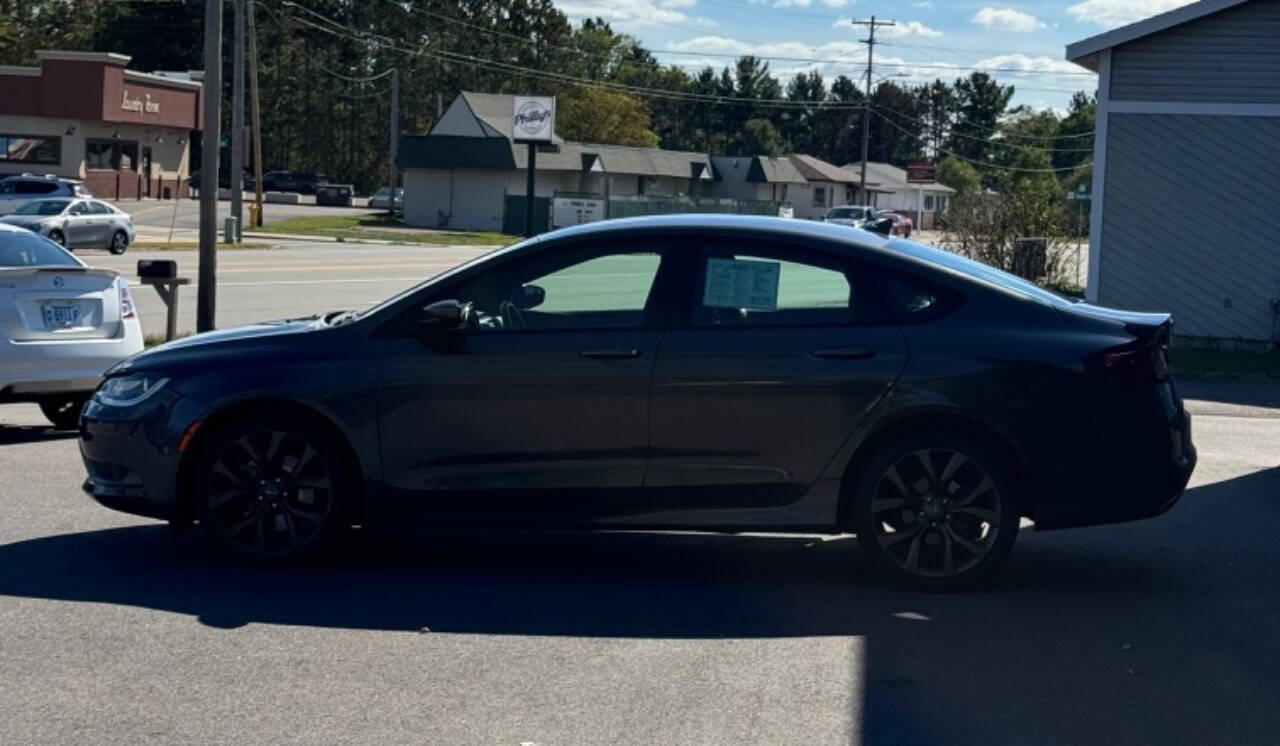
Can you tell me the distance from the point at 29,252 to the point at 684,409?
678 cm

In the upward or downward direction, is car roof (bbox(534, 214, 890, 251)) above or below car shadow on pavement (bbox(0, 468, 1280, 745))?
above

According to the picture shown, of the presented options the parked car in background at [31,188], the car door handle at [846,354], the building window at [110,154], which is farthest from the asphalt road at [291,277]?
the building window at [110,154]

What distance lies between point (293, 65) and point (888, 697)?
331 ft

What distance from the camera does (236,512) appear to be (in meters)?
7.70

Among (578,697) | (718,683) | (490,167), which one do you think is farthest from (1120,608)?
(490,167)

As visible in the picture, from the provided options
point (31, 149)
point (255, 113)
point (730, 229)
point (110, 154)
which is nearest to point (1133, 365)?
point (730, 229)

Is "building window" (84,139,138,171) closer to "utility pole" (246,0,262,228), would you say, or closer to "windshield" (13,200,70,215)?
"utility pole" (246,0,262,228)

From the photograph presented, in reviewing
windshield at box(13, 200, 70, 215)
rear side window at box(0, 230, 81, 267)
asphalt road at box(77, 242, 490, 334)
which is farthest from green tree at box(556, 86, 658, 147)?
rear side window at box(0, 230, 81, 267)

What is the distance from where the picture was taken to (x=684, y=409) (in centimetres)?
750

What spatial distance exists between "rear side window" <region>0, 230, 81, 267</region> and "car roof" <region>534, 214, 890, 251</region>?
5.84 metres

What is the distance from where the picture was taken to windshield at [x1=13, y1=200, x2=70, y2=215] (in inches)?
1590

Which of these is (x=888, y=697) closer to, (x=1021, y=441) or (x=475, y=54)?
(x=1021, y=441)

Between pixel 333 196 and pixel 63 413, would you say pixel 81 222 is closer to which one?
pixel 63 413

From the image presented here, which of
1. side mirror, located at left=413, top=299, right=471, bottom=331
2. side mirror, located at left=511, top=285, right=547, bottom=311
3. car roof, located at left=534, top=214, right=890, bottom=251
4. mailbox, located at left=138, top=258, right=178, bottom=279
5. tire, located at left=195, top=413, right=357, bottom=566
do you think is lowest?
tire, located at left=195, top=413, right=357, bottom=566
